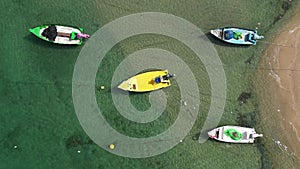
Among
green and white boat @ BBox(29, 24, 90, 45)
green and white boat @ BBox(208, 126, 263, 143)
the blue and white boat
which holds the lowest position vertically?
green and white boat @ BBox(208, 126, 263, 143)

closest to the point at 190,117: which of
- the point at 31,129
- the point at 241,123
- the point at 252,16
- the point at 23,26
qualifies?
the point at 241,123

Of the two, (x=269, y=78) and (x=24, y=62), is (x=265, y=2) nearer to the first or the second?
(x=269, y=78)

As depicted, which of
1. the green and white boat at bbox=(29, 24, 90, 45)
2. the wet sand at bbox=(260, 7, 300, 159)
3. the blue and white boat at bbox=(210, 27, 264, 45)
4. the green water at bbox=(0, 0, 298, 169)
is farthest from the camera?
the wet sand at bbox=(260, 7, 300, 159)

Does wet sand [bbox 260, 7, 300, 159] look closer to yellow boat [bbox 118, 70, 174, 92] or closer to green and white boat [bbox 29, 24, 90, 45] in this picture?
yellow boat [bbox 118, 70, 174, 92]

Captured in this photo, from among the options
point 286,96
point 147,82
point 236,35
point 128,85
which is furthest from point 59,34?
point 286,96

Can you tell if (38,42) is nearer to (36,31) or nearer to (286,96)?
(36,31)

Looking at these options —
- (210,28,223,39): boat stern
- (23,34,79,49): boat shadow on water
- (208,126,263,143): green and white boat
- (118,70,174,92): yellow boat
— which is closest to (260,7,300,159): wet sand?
(208,126,263,143): green and white boat

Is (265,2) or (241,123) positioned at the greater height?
(265,2)
